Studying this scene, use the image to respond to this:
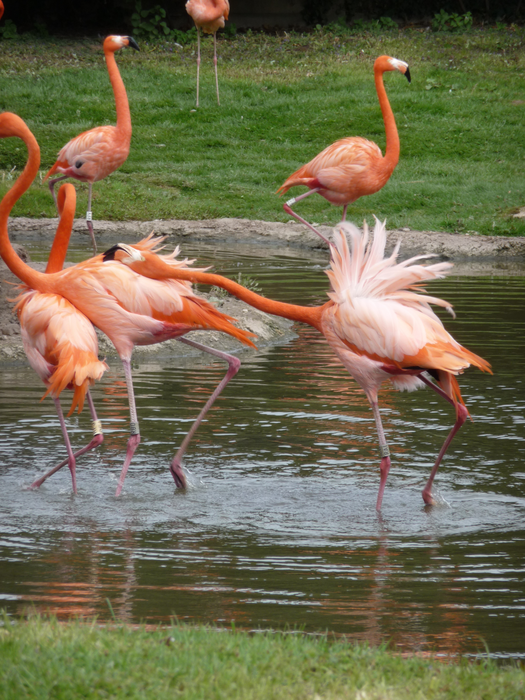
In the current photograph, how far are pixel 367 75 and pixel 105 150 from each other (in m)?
10.4

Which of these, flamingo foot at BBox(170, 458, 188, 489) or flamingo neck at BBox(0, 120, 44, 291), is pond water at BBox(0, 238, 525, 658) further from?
flamingo neck at BBox(0, 120, 44, 291)

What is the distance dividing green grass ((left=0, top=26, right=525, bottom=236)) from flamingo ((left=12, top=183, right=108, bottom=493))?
8077 mm

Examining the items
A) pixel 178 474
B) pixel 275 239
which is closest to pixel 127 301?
pixel 178 474

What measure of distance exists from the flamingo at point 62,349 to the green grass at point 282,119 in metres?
8.08

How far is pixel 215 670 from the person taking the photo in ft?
8.41

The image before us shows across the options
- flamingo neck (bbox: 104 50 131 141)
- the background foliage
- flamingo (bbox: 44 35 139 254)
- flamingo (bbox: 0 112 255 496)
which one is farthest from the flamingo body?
flamingo (bbox: 0 112 255 496)

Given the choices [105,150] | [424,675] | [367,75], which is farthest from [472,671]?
[367,75]

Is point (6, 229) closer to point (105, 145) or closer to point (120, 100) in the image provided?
point (120, 100)

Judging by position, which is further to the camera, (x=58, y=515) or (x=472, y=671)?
(x=58, y=515)

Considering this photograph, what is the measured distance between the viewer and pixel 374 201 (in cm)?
1460

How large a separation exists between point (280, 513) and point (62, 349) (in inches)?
49.2

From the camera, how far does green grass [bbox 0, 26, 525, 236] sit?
47.2ft

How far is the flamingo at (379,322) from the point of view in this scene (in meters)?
4.51

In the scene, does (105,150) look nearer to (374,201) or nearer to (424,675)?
(374,201)
